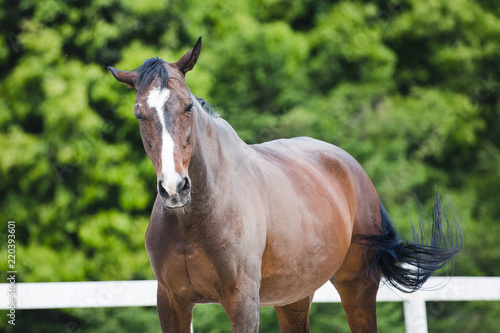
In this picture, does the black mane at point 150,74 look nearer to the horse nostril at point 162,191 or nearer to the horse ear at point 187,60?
the horse ear at point 187,60

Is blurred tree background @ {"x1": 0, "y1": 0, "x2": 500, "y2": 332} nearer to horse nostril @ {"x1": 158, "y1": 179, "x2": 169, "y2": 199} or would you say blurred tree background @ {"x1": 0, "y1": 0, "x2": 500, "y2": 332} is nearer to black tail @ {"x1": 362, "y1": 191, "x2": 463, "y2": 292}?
black tail @ {"x1": 362, "y1": 191, "x2": 463, "y2": 292}

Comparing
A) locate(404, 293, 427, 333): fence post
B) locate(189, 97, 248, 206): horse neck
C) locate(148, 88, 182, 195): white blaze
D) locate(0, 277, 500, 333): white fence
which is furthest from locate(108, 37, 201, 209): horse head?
locate(404, 293, 427, 333): fence post

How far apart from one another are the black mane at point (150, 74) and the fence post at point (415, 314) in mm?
3213

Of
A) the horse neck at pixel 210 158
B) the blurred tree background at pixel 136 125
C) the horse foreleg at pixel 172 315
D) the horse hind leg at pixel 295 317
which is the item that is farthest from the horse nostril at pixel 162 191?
the blurred tree background at pixel 136 125

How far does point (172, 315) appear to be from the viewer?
293 cm

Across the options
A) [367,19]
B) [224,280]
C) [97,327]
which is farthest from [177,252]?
[367,19]

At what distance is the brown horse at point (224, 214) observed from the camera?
8.21 feet

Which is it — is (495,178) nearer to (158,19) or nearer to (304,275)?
(158,19)

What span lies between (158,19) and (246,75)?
6.63 feet

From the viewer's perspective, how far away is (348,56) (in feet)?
46.8

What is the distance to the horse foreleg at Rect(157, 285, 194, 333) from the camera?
2.92 metres

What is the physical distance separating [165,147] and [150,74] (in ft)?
1.19

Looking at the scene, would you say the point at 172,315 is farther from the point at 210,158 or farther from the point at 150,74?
the point at 150,74

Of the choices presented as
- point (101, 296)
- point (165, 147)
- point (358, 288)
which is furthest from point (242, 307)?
point (101, 296)
